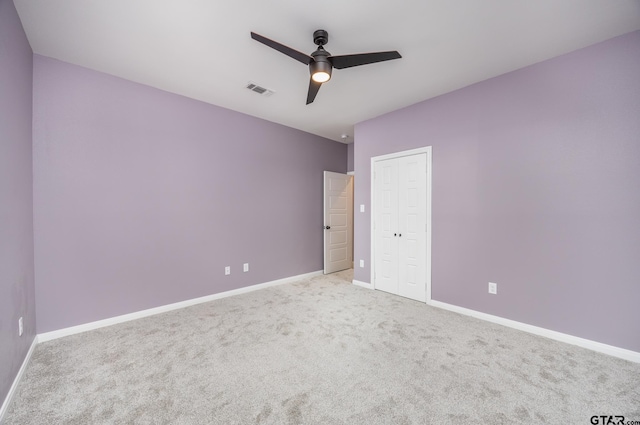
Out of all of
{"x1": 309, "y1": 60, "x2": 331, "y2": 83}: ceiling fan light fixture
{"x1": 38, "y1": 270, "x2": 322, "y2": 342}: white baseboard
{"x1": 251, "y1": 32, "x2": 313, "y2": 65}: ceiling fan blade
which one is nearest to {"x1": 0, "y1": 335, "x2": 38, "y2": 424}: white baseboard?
{"x1": 38, "y1": 270, "x2": 322, "y2": 342}: white baseboard

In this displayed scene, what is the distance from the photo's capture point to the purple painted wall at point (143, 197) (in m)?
2.64

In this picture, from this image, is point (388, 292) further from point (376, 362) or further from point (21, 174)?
point (21, 174)

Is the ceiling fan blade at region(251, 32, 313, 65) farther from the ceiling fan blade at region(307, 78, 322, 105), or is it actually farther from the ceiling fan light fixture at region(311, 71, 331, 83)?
the ceiling fan blade at region(307, 78, 322, 105)

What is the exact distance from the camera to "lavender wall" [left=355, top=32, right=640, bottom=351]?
2299 mm

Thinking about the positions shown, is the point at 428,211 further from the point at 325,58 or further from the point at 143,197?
the point at 143,197

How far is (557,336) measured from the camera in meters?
2.59

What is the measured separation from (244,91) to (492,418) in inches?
155

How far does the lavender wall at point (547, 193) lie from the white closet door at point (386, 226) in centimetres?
63

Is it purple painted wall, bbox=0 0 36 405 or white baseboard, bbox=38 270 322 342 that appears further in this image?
white baseboard, bbox=38 270 322 342

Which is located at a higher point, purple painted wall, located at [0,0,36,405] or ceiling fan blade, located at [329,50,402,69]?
ceiling fan blade, located at [329,50,402,69]

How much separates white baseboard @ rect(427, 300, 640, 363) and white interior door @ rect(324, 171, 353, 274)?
2.44 meters

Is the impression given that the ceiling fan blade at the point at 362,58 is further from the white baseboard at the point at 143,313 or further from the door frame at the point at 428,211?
the white baseboard at the point at 143,313

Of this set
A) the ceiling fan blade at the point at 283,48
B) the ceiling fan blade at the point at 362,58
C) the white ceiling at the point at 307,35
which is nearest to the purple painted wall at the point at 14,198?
the white ceiling at the point at 307,35

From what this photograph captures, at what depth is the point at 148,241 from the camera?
10.6 ft
